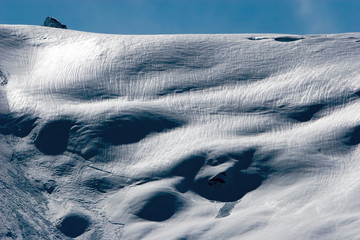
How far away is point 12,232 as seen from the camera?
677 cm

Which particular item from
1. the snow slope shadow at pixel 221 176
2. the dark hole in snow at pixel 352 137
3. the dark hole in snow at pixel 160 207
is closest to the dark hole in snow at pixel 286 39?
the dark hole in snow at pixel 352 137

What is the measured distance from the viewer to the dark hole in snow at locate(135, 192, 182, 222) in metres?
7.18

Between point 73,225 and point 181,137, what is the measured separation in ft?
7.55

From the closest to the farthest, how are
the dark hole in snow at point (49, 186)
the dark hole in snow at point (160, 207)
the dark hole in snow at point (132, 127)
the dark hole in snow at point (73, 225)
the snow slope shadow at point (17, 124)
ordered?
the dark hole in snow at point (73, 225) → the dark hole in snow at point (160, 207) → the dark hole in snow at point (49, 186) → the dark hole in snow at point (132, 127) → the snow slope shadow at point (17, 124)

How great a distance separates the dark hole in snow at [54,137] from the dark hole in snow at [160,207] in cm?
202

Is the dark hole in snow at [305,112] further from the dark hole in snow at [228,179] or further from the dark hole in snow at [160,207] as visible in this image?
the dark hole in snow at [160,207]

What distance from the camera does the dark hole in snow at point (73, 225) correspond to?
23.2 feet

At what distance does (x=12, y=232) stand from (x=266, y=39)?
706 centimetres

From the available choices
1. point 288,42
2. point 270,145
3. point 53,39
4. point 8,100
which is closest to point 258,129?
point 270,145

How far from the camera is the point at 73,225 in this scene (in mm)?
7160

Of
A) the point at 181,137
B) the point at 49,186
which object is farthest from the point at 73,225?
the point at 181,137

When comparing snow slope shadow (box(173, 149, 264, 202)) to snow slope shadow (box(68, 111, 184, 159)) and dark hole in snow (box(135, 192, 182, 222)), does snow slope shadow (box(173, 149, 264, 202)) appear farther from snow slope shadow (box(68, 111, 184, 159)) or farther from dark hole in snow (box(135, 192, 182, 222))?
snow slope shadow (box(68, 111, 184, 159))

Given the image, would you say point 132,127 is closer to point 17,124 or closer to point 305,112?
point 17,124

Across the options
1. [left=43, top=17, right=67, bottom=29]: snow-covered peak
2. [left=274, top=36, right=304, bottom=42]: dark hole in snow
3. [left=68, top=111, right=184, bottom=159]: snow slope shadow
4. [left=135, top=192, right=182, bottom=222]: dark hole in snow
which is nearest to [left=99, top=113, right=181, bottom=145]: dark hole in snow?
[left=68, top=111, right=184, bottom=159]: snow slope shadow
